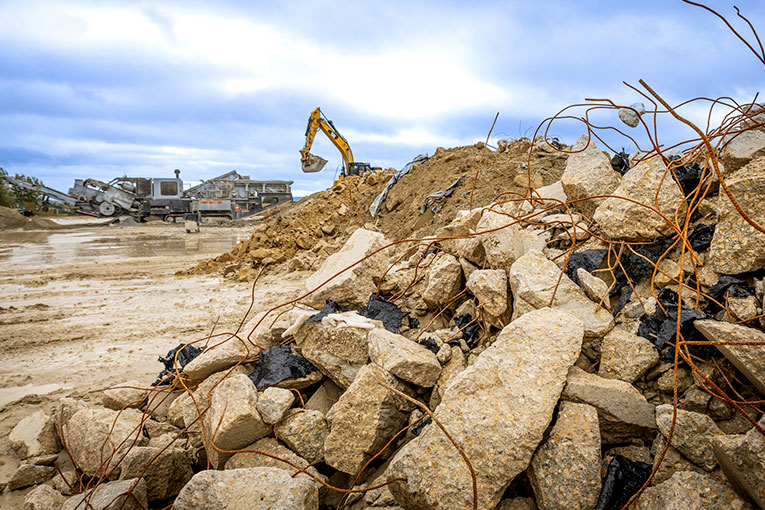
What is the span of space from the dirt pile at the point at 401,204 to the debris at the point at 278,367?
173 inches

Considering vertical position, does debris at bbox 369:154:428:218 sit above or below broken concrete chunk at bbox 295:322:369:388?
above

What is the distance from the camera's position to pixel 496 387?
2.03 meters

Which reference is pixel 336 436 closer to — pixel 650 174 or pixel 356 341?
pixel 356 341

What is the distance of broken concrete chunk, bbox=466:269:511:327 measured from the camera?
2.80 meters

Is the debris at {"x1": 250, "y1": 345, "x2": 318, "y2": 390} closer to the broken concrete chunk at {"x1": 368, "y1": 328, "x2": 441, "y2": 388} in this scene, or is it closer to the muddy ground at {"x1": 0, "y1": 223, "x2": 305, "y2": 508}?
the broken concrete chunk at {"x1": 368, "y1": 328, "x2": 441, "y2": 388}

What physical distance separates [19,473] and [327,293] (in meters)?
2.38

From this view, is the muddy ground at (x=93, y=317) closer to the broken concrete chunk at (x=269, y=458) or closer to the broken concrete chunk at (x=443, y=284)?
the broken concrete chunk at (x=269, y=458)

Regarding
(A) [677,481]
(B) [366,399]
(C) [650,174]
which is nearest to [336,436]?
(B) [366,399]

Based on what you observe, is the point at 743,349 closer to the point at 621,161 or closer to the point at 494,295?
the point at 494,295

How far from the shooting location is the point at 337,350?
2924mm

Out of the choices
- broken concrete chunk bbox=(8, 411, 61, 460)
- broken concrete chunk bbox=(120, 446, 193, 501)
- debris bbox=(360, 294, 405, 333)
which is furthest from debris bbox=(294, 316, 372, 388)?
broken concrete chunk bbox=(8, 411, 61, 460)

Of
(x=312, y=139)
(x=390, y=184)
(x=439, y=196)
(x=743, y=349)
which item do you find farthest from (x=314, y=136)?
(x=743, y=349)

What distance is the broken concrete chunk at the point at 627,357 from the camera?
2229 millimetres

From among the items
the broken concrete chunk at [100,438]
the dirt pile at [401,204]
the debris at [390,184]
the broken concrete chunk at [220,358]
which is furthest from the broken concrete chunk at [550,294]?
the debris at [390,184]
